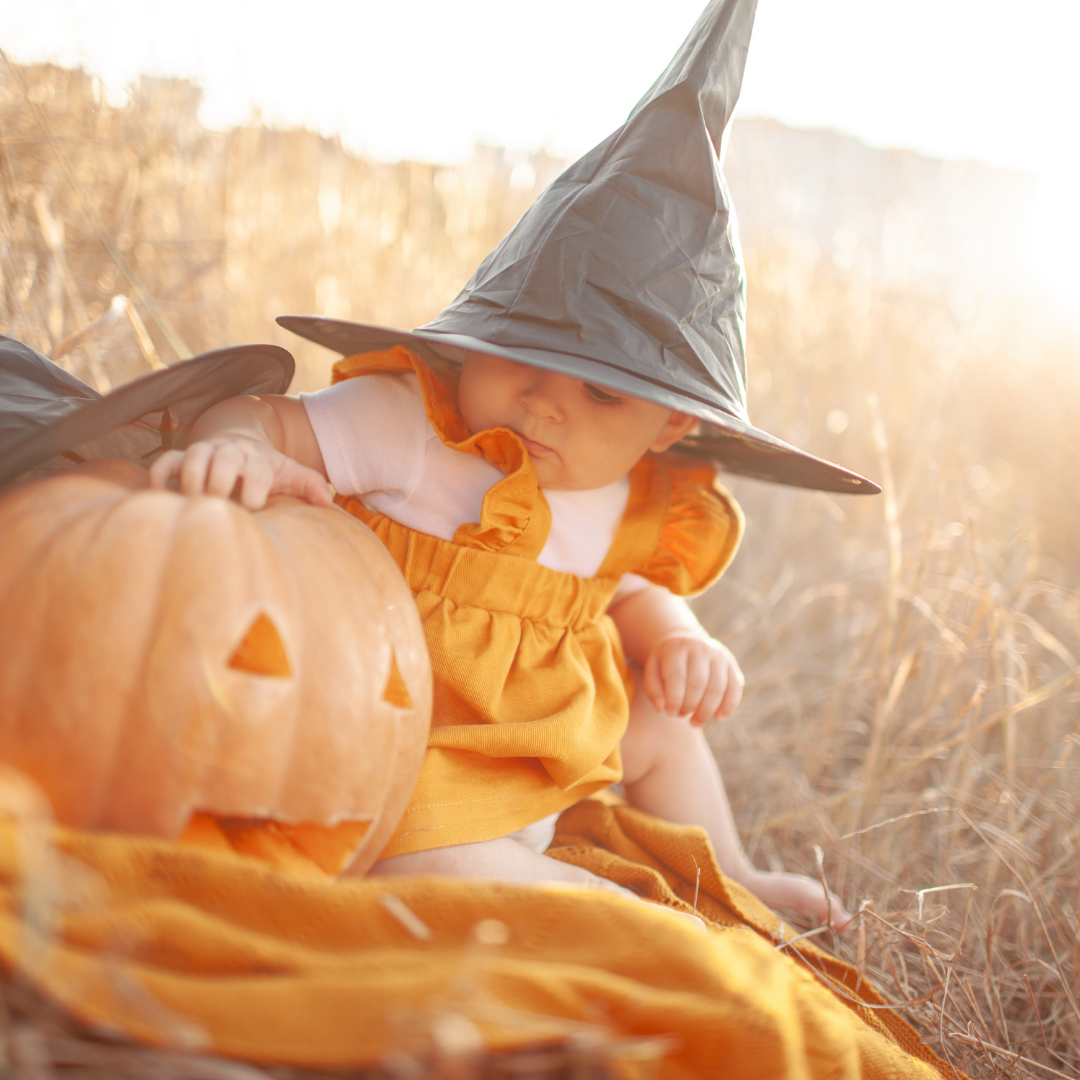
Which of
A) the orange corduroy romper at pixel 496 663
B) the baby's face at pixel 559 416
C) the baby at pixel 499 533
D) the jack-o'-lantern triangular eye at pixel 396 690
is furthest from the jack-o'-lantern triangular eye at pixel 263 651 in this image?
the baby's face at pixel 559 416

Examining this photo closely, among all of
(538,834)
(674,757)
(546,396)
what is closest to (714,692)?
(674,757)

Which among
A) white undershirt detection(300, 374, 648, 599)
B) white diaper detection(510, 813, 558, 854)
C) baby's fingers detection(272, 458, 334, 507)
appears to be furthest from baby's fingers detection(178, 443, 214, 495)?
white diaper detection(510, 813, 558, 854)

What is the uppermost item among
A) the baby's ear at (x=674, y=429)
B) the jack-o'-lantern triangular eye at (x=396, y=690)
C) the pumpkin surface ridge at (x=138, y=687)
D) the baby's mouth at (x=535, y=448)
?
the baby's ear at (x=674, y=429)

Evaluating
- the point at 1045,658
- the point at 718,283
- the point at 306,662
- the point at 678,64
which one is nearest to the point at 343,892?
the point at 306,662

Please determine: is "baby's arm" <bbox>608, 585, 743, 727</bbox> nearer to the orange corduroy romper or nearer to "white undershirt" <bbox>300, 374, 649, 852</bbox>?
the orange corduroy romper

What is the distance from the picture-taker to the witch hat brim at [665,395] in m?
1.06

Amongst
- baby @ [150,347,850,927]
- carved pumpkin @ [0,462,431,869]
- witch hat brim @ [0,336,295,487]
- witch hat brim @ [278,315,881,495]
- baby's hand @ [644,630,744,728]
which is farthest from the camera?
baby's hand @ [644,630,744,728]

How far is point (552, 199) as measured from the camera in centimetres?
120

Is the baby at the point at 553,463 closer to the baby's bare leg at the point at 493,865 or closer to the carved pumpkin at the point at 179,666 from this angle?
the baby's bare leg at the point at 493,865

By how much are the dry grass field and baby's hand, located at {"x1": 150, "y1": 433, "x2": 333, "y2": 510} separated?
48cm

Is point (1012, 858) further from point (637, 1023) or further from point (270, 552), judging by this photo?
point (270, 552)

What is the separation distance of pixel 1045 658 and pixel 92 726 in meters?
2.62

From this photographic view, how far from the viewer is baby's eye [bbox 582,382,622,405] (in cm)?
122

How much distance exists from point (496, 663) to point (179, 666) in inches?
22.1
